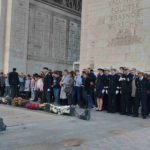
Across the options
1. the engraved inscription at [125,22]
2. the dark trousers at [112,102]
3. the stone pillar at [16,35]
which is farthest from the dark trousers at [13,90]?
the stone pillar at [16,35]

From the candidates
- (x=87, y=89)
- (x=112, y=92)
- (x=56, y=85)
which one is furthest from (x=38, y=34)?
(x=112, y=92)

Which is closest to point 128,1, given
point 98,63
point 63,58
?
point 98,63

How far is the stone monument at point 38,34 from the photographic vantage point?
2925cm

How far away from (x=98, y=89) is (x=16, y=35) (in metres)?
15.9

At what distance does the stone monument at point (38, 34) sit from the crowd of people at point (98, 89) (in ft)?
35.6

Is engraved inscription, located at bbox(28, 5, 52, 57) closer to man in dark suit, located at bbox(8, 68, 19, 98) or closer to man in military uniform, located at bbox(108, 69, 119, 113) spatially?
man in dark suit, located at bbox(8, 68, 19, 98)

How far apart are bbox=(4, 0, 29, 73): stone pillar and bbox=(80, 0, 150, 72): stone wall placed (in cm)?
972

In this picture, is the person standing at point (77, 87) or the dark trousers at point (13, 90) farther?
the dark trousers at point (13, 90)

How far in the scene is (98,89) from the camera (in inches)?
588

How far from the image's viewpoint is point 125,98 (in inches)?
562

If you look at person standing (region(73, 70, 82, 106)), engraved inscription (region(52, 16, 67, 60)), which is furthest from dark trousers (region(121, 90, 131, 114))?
engraved inscription (region(52, 16, 67, 60))

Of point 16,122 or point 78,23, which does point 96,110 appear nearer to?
point 16,122

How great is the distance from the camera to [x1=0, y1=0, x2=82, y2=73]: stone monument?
29.2 metres

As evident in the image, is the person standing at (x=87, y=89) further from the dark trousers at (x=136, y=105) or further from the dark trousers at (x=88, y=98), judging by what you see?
the dark trousers at (x=136, y=105)
